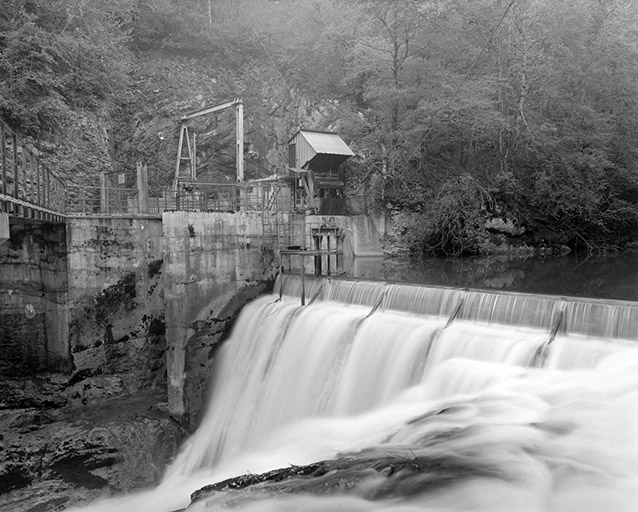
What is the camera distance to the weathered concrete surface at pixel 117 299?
14398mm

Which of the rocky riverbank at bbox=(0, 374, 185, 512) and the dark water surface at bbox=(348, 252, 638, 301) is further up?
the dark water surface at bbox=(348, 252, 638, 301)

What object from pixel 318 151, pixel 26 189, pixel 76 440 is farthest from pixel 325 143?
pixel 76 440

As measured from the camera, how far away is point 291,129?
34.6 m

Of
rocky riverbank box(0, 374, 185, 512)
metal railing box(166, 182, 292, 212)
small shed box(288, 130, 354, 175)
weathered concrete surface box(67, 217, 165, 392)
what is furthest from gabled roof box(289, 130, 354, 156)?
rocky riverbank box(0, 374, 185, 512)

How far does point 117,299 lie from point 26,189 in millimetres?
5026

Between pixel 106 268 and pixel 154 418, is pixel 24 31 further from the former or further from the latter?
pixel 154 418

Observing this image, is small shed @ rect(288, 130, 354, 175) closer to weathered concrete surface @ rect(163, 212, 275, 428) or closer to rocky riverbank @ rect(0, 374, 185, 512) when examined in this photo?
weathered concrete surface @ rect(163, 212, 275, 428)

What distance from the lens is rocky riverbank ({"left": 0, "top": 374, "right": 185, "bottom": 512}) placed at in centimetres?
1123

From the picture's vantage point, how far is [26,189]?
10.6 meters

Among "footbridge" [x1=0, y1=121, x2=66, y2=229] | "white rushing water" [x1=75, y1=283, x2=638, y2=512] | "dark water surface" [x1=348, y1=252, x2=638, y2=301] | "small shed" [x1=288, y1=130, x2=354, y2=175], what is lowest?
"white rushing water" [x1=75, y1=283, x2=638, y2=512]

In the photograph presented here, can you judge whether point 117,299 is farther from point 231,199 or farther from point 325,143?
point 325,143

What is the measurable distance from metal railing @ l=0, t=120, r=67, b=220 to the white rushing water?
19.2ft

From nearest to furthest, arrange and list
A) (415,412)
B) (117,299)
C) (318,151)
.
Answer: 1. (415,412)
2. (117,299)
3. (318,151)

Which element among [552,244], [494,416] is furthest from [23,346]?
[552,244]
